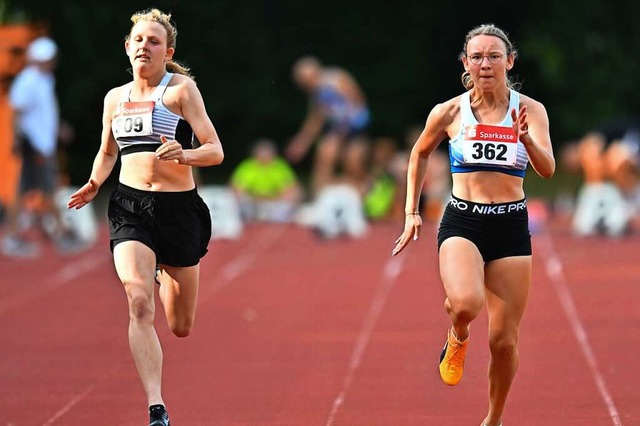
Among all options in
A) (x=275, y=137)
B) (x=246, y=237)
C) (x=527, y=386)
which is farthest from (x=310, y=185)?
(x=527, y=386)


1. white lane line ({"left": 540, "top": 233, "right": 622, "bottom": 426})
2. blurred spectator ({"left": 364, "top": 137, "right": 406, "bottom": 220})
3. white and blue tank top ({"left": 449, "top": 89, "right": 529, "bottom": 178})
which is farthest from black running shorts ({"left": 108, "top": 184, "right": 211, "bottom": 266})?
blurred spectator ({"left": 364, "top": 137, "right": 406, "bottom": 220})

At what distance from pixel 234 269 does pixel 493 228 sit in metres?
9.79

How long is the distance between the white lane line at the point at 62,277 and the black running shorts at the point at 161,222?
18.9 ft

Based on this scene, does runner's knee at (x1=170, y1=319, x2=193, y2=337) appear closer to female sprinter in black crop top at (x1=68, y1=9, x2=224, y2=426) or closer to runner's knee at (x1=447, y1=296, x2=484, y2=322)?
female sprinter in black crop top at (x1=68, y1=9, x2=224, y2=426)

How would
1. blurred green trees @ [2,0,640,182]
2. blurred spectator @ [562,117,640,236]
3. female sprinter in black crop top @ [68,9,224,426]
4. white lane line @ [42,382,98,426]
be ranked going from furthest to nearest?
blurred green trees @ [2,0,640,182] → blurred spectator @ [562,117,640,236] → white lane line @ [42,382,98,426] → female sprinter in black crop top @ [68,9,224,426]

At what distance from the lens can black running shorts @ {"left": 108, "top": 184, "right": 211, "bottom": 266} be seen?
7457mm

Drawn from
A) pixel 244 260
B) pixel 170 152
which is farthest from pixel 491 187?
pixel 244 260

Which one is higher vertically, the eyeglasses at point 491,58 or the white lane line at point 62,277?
the white lane line at point 62,277

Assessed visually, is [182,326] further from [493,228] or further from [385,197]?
[385,197]

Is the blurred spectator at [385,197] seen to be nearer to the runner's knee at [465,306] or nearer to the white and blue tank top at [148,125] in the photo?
the white and blue tank top at [148,125]

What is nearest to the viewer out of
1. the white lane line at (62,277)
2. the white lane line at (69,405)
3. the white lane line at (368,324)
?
the white lane line at (69,405)

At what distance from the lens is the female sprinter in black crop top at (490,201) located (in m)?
6.98

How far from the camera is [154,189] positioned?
7.48 meters

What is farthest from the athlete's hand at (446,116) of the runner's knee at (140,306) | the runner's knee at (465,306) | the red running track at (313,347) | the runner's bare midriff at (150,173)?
the red running track at (313,347)
